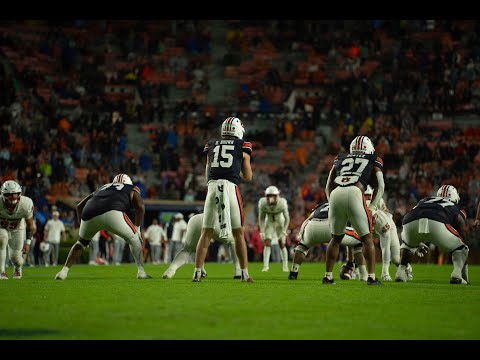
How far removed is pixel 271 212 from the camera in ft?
75.9

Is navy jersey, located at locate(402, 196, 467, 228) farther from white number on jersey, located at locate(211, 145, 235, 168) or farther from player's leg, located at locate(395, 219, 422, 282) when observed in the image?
white number on jersey, located at locate(211, 145, 235, 168)

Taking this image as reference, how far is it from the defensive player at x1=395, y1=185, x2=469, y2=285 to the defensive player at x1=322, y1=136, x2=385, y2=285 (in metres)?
1.57

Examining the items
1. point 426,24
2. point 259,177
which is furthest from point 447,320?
point 426,24

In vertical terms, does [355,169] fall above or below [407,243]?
above

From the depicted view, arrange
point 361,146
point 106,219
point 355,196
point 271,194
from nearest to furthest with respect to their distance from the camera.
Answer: point 355,196, point 361,146, point 106,219, point 271,194

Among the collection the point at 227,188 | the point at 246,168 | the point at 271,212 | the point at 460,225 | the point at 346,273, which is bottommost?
the point at 346,273

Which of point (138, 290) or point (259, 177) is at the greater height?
point (259, 177)

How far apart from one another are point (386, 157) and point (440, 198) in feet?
69.0

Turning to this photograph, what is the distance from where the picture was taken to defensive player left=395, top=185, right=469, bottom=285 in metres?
14.5

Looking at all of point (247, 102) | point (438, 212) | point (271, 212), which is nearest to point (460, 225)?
point (438, 212)

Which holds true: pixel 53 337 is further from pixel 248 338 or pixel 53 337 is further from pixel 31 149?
pixel 31 149

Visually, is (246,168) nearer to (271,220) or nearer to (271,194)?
(271,194)

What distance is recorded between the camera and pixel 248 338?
660cm

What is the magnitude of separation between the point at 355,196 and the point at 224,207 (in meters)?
1.98
